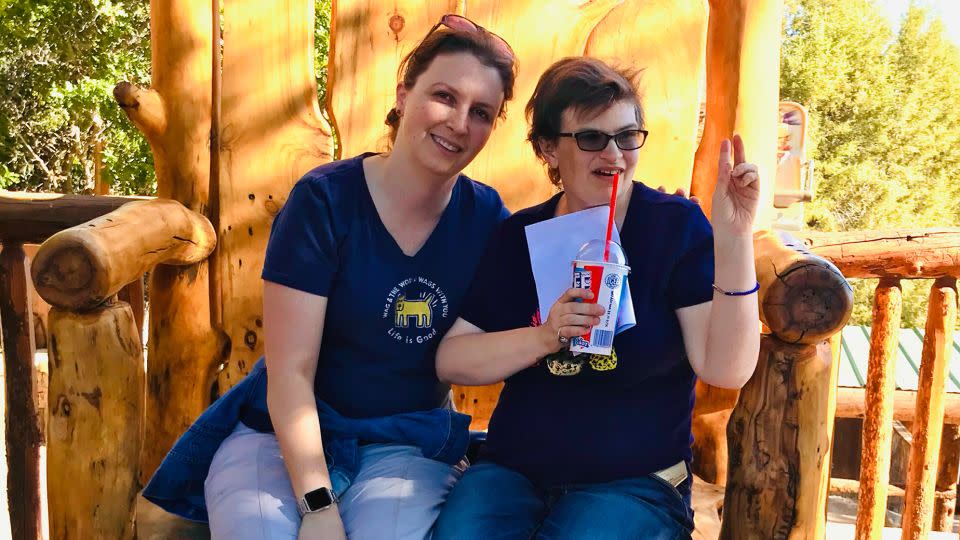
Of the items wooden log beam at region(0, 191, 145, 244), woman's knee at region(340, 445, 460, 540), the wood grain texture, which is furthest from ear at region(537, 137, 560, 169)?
wooden log beam at region(0, 191, 145, 244)

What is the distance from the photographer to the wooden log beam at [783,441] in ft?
4.53

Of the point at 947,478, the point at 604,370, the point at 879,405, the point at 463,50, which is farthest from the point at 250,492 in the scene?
the point at 947,478

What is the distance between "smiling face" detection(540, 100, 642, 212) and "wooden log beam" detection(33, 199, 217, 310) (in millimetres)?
788

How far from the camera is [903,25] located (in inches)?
992

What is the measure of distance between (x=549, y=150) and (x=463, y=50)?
0.23 meters

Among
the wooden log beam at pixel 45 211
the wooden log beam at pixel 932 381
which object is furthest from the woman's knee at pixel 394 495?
the wooden log beam at pixel 932 381

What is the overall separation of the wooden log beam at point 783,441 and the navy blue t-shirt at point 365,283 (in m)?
0.53

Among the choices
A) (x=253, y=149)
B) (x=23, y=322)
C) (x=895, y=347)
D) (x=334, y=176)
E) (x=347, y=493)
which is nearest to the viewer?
(x=347, y=493)

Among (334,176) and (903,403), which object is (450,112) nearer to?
(334,176)

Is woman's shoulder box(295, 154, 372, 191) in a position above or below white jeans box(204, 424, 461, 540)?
above

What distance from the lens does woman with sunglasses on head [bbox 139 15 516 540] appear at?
149 cm

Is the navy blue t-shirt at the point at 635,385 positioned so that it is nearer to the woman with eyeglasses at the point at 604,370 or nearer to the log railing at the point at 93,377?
the woman with eyeglasses at the point at 604,370

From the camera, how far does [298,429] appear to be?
148cm

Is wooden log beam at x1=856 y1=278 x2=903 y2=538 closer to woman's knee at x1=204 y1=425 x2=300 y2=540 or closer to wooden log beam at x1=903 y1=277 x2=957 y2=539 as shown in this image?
wooden log beam at x1=903 y1=277 x2=957 y2=539
